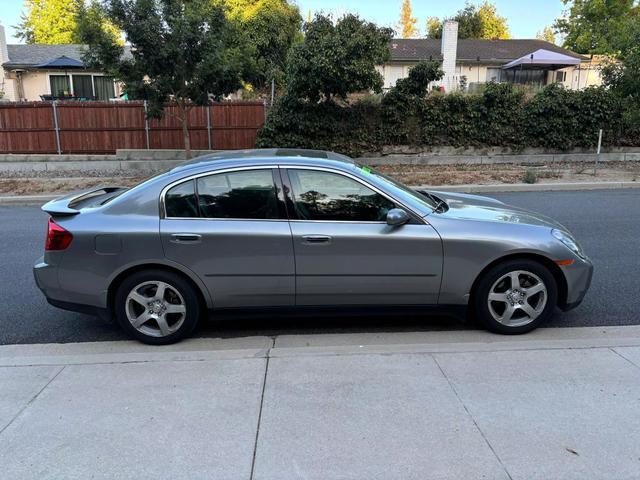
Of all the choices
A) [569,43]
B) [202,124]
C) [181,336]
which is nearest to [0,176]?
[202,124]

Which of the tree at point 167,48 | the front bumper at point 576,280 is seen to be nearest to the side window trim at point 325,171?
the front bumper at point 576,280

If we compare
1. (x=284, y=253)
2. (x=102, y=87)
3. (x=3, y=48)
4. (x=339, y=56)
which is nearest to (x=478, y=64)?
(x=339, y=56)

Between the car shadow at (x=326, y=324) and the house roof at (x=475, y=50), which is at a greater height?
the house roof at (x=475, y=50)

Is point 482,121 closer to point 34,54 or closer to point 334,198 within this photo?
point 334,198

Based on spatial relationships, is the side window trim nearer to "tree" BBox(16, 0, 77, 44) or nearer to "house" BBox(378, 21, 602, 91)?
"house" BBox(378, 21, 602, 91)

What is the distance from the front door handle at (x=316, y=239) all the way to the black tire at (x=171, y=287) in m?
1.00

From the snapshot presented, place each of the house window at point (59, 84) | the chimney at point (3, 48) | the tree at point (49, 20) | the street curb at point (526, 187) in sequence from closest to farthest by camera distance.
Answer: the street curb at point (526, 187) → the chimney at point (3, 48) → the house window at point (59, 84) → the tree at point (49, 20)

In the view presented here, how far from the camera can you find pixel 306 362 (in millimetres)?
3867

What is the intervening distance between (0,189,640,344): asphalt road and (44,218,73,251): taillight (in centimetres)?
84

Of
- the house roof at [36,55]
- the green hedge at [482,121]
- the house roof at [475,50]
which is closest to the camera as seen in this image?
the green hedge at [482,121]

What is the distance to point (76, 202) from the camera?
463 centimetres

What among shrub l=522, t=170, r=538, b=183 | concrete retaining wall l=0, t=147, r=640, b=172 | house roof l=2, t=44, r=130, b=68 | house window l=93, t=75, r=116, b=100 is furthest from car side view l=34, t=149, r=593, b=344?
house window l=93, t=75, r=116, b=100

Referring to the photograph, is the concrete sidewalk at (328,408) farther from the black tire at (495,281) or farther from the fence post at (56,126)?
the fence post at (56,126)

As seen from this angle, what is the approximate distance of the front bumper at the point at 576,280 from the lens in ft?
14.1
